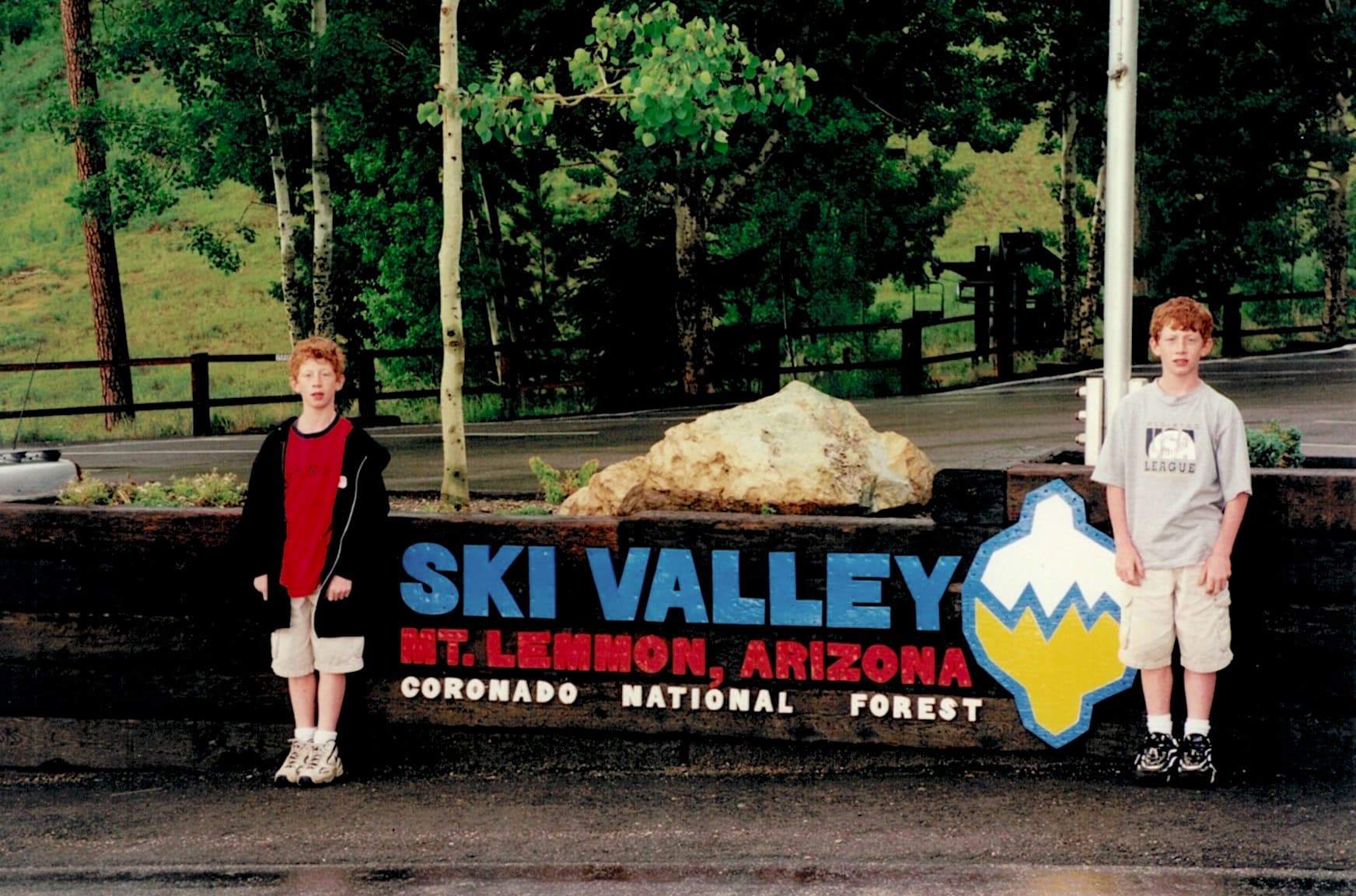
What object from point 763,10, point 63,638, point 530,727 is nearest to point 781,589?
point 530,727

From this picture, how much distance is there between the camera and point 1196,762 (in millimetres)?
6320

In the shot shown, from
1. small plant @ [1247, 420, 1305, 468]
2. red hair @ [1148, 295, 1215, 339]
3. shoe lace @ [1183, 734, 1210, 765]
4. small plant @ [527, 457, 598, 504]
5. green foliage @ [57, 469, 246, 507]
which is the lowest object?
shoe lace @ [1183, 734, 1210, 765]

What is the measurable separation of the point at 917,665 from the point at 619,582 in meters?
1.25

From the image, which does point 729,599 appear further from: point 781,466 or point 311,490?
point 311,490

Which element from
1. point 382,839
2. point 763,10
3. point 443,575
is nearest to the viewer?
point 382,839

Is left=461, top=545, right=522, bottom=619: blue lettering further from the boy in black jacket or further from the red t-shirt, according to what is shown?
the red t-shirt

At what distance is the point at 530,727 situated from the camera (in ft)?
23.2

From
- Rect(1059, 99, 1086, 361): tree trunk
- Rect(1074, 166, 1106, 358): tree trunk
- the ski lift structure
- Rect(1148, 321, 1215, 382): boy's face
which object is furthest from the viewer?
Rect(1059, 99, 1086, 361): tree trunk

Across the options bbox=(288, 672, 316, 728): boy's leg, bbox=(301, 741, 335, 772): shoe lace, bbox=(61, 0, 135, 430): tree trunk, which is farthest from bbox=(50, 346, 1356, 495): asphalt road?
bbox=(301, 741, 335, 772): shoe lace

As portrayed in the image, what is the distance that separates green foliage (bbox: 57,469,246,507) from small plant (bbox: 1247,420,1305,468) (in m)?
4.57

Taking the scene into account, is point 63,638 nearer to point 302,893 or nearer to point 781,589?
point 302,893

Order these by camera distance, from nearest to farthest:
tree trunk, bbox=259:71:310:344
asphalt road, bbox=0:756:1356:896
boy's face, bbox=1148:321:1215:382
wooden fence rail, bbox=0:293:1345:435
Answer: asphalt road, bbox=0:756:1356:896 < boy's face, bbox=1148:321:1215:382 < wooden fence rail, bbox=0:293:1345:435 < tree trunk, bbox=259:71:310:344

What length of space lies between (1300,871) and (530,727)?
3.10 m

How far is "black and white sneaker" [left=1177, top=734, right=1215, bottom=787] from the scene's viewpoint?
632 centimetres
